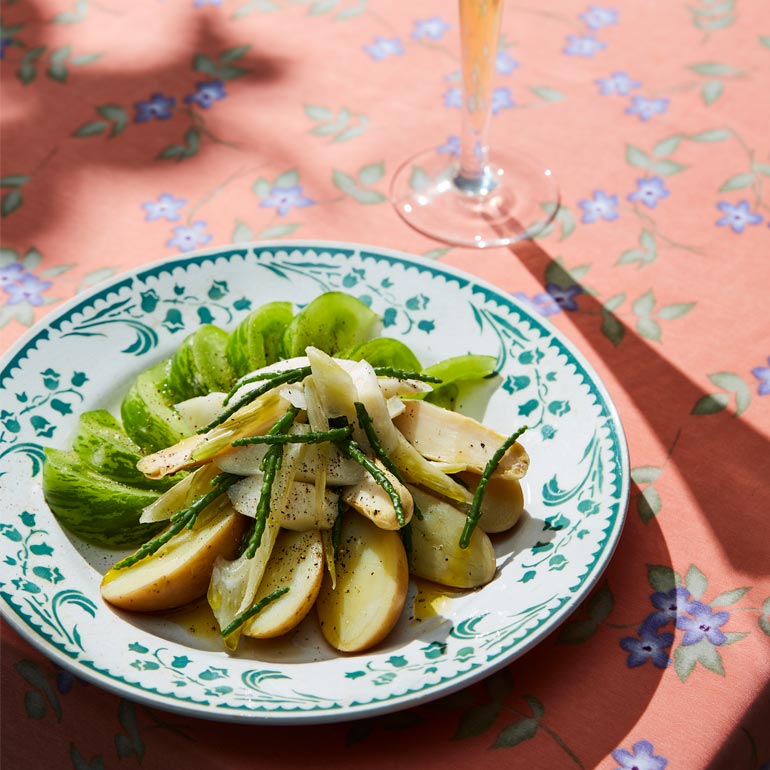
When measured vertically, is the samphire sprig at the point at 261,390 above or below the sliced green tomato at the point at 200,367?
above

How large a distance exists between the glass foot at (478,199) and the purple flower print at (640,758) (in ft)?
2.94

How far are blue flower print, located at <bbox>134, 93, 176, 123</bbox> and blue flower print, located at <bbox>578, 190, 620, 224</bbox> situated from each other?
0.83 meters

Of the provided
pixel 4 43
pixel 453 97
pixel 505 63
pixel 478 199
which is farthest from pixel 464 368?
pixel 4 43

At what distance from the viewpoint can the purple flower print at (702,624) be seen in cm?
114

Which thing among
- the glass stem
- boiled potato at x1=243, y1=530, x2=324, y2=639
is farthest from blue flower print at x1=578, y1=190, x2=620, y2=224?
boiled potato at x1=243, y1=530, x2=324, y2=639

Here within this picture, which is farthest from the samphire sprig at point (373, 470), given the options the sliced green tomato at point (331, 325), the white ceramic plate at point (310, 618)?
the sliced green tomato at point (331, 325)

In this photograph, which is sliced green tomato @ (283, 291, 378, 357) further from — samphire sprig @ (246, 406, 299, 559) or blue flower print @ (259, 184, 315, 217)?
blue flower print @ (259, 184, 315, 217)

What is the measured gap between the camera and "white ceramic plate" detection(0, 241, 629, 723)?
0.99 metres

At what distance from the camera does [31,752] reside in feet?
3.58

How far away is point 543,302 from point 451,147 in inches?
17.9

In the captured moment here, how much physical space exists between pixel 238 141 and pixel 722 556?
3.89 feet

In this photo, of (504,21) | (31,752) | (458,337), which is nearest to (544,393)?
(458,337)

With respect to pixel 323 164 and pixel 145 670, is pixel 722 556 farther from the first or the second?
pixel 323 164

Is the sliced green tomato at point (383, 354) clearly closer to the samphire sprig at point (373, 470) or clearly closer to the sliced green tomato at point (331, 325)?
the sliced green tomato at point (331, 325)
